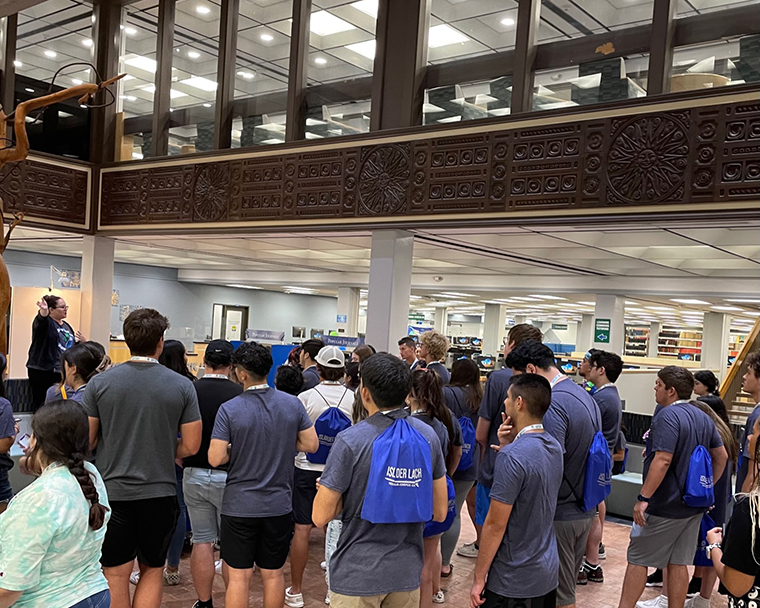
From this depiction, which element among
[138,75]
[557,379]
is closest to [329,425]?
[557,379]

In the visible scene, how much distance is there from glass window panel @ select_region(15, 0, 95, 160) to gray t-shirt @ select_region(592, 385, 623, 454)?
298 inches

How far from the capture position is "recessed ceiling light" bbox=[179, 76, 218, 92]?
8258mm

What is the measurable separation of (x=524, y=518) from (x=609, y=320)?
8861 millimetres

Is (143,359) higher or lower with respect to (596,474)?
higher

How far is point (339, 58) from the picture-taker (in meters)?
7.06

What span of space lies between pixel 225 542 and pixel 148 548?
0.35 m

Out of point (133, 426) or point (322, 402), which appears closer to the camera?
point (133, 426)

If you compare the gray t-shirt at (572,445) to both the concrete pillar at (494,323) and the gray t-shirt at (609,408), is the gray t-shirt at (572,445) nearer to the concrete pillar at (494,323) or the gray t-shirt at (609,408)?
the gray t-shirt at (609,408)

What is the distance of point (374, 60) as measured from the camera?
6.75 m

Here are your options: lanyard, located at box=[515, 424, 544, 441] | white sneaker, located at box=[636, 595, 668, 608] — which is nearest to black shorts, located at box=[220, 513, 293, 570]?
lanyard, located at box=[515, 424, 544, 441]

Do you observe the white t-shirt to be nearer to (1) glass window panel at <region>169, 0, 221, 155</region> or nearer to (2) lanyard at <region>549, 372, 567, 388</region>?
(2) lanyard at <region>549, 372, 567, 388</region>

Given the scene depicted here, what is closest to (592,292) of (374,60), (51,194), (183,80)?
(374,60)

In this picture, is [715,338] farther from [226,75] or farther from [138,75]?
[138,75]

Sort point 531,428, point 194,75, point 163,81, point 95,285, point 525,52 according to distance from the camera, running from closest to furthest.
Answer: point 531,428, point 525,52, point 194,75, point 163,81, point 95,285
